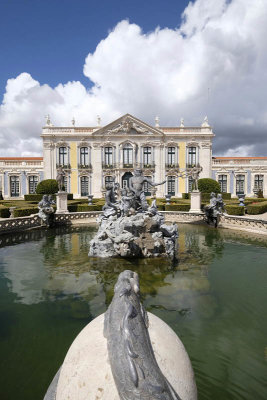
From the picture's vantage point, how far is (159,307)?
4953 mm

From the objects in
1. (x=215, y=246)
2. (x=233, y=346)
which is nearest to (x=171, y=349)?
(x=233, y=346)

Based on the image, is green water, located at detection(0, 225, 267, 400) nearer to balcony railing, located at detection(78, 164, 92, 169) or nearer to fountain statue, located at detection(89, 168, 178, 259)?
fountain statue, located at detection(89, 168, 178, 259)

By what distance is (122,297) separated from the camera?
1631mm

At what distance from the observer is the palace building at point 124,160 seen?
33688 millimetres

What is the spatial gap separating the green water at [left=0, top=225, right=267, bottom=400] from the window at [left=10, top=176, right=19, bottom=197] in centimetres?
2754

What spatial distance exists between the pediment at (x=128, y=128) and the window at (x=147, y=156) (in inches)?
89.7

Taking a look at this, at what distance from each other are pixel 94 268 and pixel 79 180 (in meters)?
28.6

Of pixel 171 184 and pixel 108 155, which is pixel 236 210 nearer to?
pixel 171 184

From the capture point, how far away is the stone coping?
12.5 m

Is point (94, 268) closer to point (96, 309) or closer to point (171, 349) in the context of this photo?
point (96, 309)

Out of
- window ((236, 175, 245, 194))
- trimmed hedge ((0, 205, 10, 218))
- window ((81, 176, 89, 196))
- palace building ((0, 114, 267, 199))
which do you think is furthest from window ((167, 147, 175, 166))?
trimmed hedge ((0, 205, 10, 218))

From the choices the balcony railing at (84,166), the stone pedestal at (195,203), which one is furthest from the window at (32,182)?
the stone pedestal at (195,203)

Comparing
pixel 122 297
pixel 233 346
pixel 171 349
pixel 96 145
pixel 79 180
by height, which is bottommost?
pixel 233 346

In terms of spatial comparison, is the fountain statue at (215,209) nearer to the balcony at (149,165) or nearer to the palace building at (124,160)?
the palace building at (124,160)
